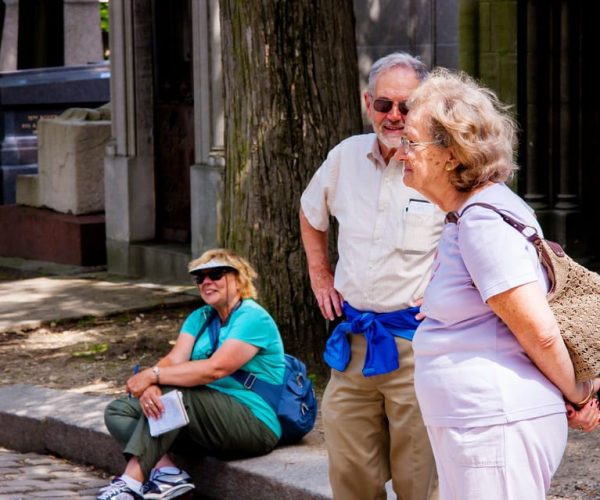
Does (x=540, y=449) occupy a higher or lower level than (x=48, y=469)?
higher

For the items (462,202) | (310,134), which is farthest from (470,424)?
(310,134)

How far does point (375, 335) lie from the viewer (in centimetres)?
448

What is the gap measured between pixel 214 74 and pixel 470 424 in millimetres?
7970

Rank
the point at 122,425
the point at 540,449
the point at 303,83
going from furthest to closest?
the point at 303,83 → the point at 122,425 → the point at 540,449

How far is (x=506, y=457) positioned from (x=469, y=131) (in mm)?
779

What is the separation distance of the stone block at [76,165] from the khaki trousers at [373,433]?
355 inches

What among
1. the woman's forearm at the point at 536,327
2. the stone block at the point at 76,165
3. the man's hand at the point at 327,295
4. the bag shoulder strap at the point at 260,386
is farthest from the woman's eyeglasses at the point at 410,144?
the stone block at the point at 76,165

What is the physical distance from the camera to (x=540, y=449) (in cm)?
330

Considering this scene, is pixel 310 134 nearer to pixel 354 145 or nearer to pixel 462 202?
pixel 354 145

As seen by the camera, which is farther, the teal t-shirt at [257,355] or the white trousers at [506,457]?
the teal t-shirt at [257,355]

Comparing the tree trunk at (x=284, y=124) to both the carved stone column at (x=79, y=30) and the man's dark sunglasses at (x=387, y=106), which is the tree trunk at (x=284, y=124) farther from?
the carved stone column at (x=79, y=30)

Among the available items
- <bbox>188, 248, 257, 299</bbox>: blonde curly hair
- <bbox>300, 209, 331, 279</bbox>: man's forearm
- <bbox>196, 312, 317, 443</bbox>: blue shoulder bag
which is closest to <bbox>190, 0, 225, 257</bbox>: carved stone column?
<bbox>188, 248, 257, 299</bbox>: blonde curly hair

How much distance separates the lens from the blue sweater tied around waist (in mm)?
4465

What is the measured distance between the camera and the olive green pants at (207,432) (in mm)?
5883
